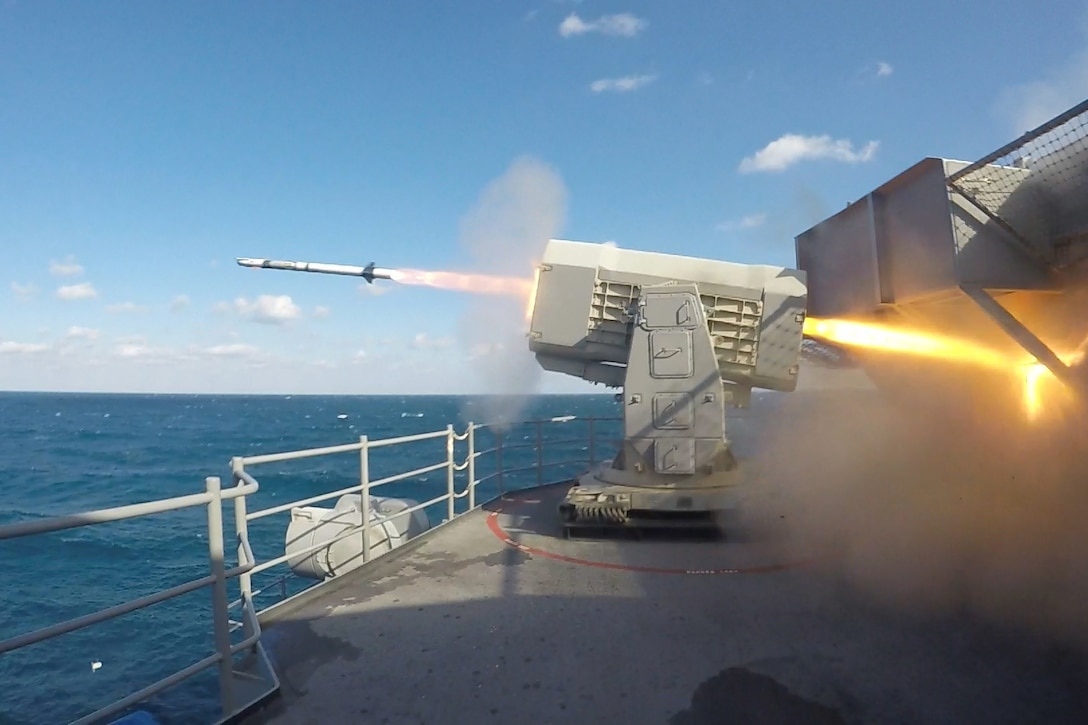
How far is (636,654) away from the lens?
3840 millimetres

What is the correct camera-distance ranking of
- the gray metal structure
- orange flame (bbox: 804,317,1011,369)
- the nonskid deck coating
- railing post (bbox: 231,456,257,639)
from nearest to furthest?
the nonskid deck coating < railing post (bbox: 231,456,257,639) < orange flame (bbox: 804,317,1011,369) < the gray metal structure

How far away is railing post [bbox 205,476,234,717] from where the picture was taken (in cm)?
305

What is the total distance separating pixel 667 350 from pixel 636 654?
132 inches

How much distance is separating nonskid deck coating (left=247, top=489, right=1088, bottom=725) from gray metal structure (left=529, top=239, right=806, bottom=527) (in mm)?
1082

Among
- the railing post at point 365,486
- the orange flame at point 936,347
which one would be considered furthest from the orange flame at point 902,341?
the railing post at point 365,486

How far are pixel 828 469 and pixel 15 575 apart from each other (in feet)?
66.7

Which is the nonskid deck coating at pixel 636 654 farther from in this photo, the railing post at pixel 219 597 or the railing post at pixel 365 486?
the railing post at pixel 365 486

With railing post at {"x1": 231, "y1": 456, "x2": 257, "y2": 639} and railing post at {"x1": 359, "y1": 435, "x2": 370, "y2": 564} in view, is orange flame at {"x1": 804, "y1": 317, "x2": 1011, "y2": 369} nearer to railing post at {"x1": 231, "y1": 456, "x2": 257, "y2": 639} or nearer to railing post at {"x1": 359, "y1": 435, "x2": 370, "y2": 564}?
railing post at {"x1": 359, "y1": 435, "x2": 370, "y2": 564}

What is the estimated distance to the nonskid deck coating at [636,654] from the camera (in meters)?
3.20

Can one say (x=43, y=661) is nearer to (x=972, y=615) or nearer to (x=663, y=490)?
(x=663, y=490)

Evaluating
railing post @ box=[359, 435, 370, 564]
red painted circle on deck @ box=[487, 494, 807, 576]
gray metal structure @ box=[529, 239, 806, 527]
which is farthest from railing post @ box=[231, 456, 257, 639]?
gray metal structure @ box=[529, 239, 806, 527]

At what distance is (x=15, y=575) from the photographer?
17703 millimetres

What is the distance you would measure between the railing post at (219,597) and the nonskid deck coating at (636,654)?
213 mm

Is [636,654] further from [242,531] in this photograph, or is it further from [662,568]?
[242,531]
